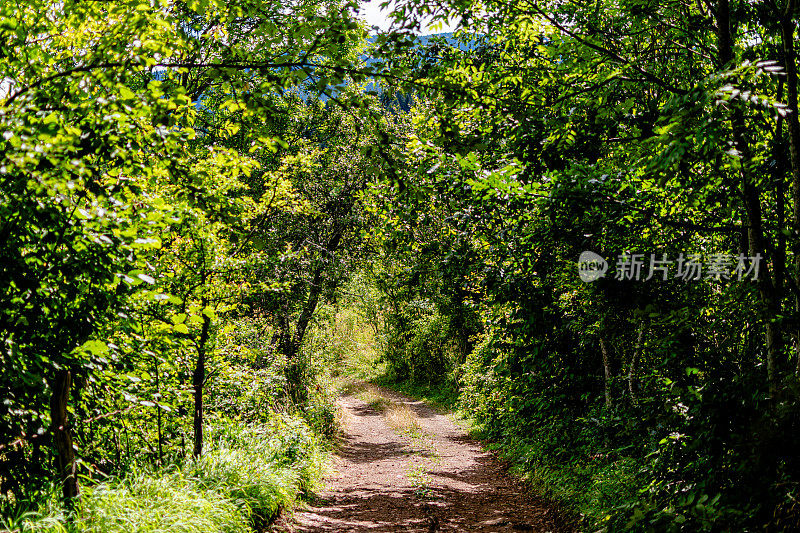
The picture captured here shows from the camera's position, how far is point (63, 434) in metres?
3.67

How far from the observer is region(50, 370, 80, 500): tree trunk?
3.52 metres

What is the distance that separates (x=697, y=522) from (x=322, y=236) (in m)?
11.5

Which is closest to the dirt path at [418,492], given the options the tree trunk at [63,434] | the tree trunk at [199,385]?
the tree trunk at [199,385]

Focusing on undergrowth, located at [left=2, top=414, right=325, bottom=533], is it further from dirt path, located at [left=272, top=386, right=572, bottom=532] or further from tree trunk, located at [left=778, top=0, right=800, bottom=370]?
tree trunk, located at [left=778, top=0, right=800, bottom=370]

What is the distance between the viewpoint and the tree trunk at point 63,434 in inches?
139

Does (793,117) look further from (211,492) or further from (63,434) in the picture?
(211,492)

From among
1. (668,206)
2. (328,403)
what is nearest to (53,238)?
(668,206)

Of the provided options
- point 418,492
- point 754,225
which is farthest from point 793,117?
point 418,492

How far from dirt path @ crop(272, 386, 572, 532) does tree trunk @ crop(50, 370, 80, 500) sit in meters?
3.26

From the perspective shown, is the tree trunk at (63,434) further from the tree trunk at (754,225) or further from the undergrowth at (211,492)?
the tree trunk at (754,225)

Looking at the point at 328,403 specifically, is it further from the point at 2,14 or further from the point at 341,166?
the point at 2,14
